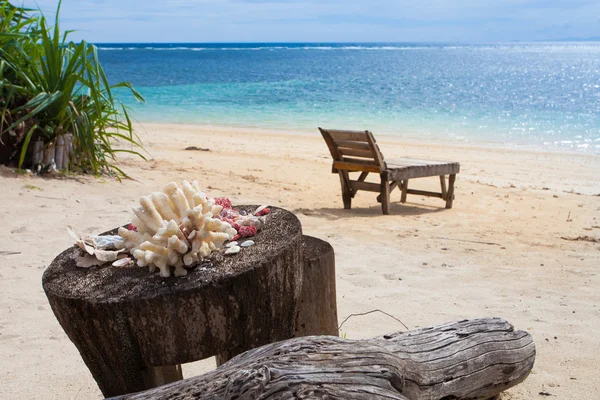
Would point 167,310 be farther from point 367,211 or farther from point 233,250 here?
point 367,211

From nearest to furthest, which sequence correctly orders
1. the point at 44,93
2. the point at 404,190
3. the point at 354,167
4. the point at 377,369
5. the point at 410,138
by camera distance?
the point at 377,369, the point at 44,93, the point at 354,167, the point at 404,190, the point at 410,138

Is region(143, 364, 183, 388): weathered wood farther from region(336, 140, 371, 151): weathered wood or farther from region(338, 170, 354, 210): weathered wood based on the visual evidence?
region(338, 170, 354, 210): weathered wood

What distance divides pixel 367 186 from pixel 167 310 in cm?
567

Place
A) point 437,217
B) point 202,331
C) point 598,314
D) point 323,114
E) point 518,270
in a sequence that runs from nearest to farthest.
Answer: point 202,331
point 598,314
point 518,270
point 437,217
point 323,114

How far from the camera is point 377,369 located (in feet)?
6.52

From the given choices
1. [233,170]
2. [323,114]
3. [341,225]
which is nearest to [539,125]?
[323,114]

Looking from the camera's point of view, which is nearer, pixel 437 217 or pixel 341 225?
pixel 341 225

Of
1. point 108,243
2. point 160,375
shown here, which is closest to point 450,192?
point 160,375

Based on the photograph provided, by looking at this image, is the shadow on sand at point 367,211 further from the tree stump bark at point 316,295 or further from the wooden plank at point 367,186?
the tree stump bark at point 316,295

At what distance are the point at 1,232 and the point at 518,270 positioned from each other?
4.47 metres

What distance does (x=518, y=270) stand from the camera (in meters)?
5.19

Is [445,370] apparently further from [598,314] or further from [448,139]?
[448,139]

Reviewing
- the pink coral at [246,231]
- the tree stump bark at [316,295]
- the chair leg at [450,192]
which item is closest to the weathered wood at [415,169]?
the chair leg at [450,192]

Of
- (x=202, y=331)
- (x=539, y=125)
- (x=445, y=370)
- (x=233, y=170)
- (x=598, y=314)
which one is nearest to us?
(x=202, y=331)
